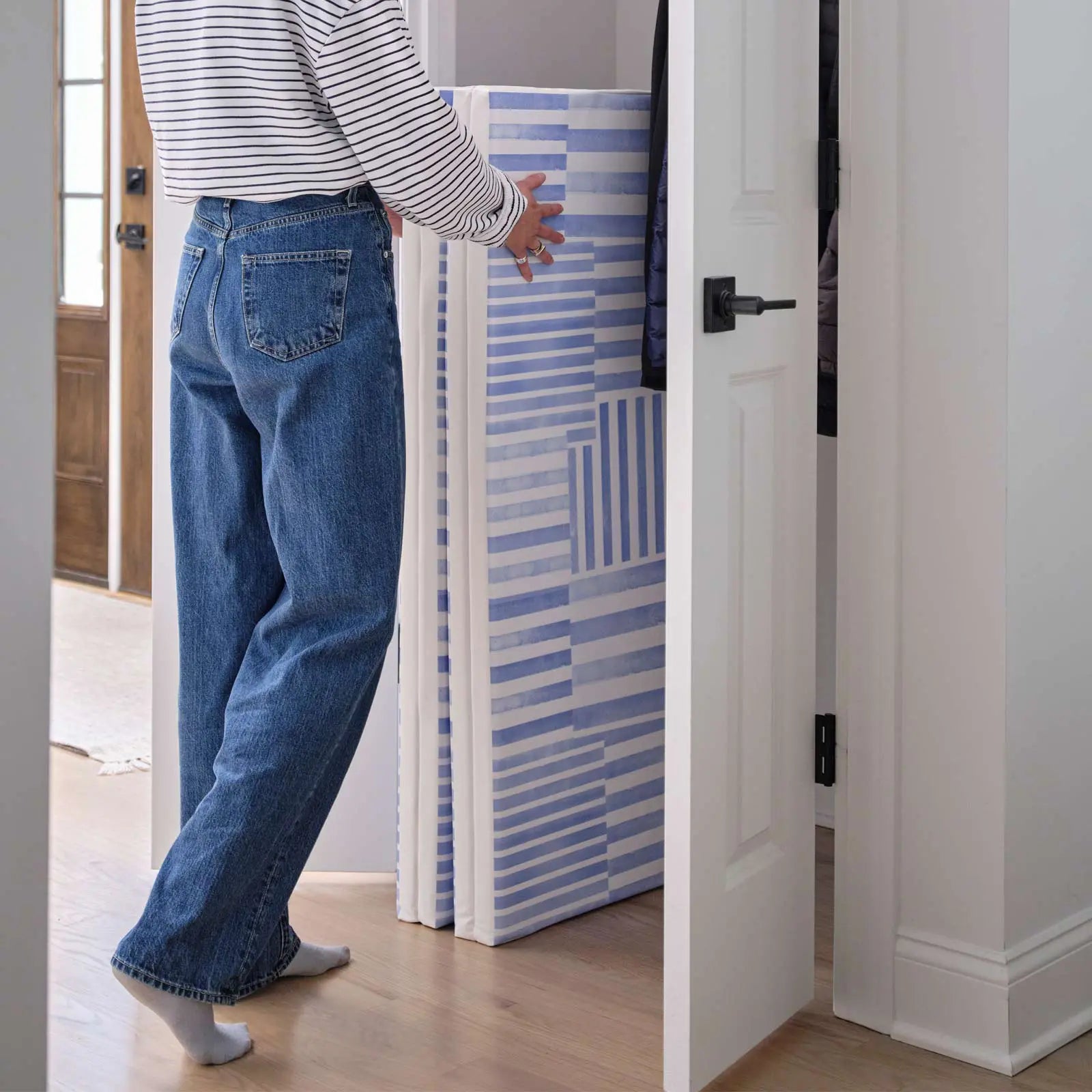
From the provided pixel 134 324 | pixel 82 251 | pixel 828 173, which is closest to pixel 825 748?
pixel 828 173

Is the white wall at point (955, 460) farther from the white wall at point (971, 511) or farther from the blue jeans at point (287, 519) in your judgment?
the blue jeans at point (287, 519)

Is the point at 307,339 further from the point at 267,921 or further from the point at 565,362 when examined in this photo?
the point at 267,921

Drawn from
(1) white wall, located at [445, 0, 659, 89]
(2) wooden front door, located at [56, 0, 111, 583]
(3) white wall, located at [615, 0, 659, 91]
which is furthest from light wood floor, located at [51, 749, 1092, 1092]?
(2) wooden front door, located at [56, 0, 111, 583]

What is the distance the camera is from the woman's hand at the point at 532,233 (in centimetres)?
201

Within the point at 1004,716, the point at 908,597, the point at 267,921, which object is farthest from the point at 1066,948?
the point at 267,921

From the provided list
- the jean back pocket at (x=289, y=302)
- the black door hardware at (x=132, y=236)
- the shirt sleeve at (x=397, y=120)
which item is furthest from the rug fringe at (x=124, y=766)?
the black door hardware at (x=132, y=236)

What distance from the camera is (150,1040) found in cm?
183

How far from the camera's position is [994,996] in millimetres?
1804

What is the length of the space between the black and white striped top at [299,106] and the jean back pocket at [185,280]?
7cm

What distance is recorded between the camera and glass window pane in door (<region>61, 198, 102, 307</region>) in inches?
181

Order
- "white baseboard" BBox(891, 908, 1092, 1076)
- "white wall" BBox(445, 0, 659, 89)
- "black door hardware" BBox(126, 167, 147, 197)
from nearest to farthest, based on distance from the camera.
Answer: "white baseboard" BBox(891, 908, 1092, 1076)
"white wall" BBox(445, 0, 659, 89)
"black door hardware" BBox(126, 167, 147, 197)

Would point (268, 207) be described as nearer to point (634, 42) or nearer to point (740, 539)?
point (740, 539)

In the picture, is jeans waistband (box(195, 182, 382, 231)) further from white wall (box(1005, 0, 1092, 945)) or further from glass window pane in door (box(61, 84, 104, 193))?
glass window pane in door (box(61, 84, 104, 193))

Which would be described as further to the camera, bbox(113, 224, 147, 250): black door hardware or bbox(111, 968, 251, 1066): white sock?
bbox(113, 224, 147, 250): black door hardware
